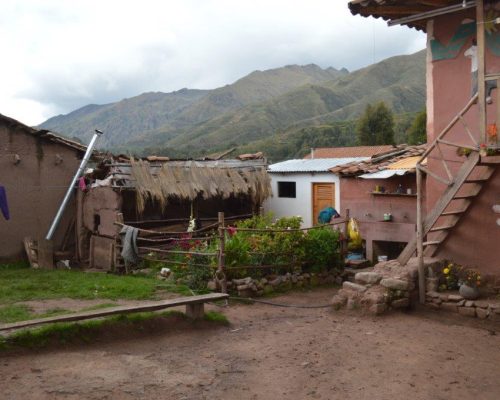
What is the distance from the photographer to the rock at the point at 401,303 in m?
7.89

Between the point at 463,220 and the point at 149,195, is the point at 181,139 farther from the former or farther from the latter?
the point at 463,220

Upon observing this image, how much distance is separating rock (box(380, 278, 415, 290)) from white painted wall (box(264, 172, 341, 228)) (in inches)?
309

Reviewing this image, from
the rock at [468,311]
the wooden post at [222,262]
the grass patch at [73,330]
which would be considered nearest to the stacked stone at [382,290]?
the rock at [468,311]

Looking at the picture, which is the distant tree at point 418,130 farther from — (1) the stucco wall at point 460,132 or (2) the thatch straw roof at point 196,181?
(1) the stucco wall at point 460,132

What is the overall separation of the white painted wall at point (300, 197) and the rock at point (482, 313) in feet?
27.9

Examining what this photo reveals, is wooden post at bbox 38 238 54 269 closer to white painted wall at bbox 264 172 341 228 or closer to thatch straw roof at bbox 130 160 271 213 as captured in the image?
thatch straw roof at bbox 130 160 271 213

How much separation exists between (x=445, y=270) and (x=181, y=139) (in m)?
60.2

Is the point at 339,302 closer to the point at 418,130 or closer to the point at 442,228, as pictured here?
the point at 442,228

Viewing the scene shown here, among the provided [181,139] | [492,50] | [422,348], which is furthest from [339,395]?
[181,139]

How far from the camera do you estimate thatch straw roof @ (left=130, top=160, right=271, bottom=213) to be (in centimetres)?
1288

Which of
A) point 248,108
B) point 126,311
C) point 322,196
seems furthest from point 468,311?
point 248,108

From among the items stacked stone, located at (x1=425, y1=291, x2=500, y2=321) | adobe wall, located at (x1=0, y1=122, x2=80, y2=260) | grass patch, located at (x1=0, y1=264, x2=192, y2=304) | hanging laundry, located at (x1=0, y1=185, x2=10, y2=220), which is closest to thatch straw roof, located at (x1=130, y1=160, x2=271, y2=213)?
adobe wall, located at (x1=0, y1=122, x2=80, y2=260)

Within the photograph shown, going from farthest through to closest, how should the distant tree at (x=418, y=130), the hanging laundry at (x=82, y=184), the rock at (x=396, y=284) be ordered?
the distant tree at (x=418, y=130) < the hanging laundry at (x=82, y=184) < the rock at (x=396, y=284)

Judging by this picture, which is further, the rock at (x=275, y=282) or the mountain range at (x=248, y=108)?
the mountain range at (x=248, y=108)
